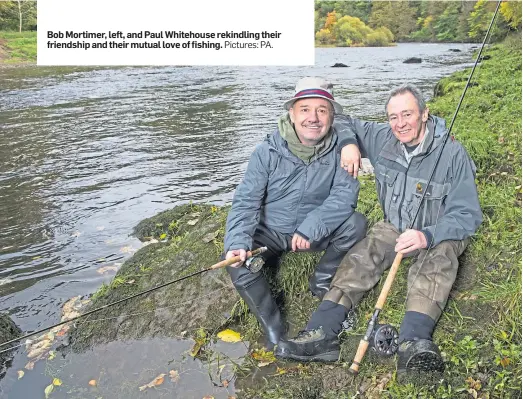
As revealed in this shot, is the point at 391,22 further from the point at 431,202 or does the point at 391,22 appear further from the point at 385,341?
the point at 385,341

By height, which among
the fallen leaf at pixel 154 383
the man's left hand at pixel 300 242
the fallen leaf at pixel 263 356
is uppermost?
the man's left hand at pixel 300 242

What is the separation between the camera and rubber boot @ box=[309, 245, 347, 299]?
15.6 ft

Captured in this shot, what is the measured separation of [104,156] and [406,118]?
939 cm

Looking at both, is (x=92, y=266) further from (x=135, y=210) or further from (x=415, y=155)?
(x=415, y=155)

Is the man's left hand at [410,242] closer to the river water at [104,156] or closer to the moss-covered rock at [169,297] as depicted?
the moss-covered rock at [169,297]

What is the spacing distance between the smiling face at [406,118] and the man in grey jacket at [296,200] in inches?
19.8

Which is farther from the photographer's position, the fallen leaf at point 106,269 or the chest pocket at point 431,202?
the fallen leaf at point 106,269

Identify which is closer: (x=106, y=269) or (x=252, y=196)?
(x=252, y=196)

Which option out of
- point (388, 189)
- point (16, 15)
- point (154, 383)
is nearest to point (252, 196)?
point (388, 189)

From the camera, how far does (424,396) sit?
350 centimetres

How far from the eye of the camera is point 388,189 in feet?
15.0

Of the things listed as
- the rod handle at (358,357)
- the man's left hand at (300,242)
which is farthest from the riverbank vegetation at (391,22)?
the rod handle at (358,357)

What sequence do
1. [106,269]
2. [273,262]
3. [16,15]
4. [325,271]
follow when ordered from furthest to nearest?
[16,15], [106,269], [273,262], [325,271]

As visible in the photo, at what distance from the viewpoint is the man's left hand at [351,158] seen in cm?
447
